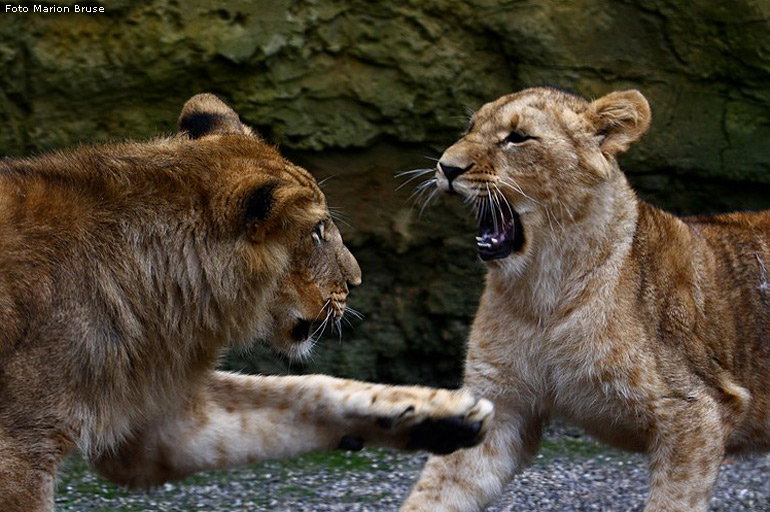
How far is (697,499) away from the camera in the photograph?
470cm

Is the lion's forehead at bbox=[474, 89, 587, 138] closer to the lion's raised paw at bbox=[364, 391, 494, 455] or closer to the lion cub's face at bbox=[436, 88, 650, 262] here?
the lion cub's face at bbox=[436, 88, 650, 262]

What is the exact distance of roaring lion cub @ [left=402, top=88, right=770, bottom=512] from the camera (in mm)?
4824

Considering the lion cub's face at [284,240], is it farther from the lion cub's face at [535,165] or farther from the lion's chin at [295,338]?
the lion cub's face at [535,165]

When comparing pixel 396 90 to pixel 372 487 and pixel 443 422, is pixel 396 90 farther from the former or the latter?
pixel 443 422

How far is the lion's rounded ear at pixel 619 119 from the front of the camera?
5.04 m

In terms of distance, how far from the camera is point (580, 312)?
4.95 metres

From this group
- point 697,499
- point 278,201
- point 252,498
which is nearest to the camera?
point 278,201

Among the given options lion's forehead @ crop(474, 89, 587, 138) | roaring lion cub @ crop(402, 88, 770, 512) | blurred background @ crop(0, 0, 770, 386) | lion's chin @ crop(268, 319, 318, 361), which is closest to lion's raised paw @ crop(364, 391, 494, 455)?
lion's chin @ crop(268, 319, 318, 361)

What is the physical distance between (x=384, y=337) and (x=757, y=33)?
7.92 feet

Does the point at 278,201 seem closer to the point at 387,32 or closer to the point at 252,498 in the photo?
the point at 252,498

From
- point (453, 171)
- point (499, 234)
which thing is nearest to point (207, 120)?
point (453, 171)

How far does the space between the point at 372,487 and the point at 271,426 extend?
1934 mm

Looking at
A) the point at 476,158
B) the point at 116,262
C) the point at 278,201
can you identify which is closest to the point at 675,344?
the point at 476,158

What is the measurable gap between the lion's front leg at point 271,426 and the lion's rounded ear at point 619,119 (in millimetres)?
1392
